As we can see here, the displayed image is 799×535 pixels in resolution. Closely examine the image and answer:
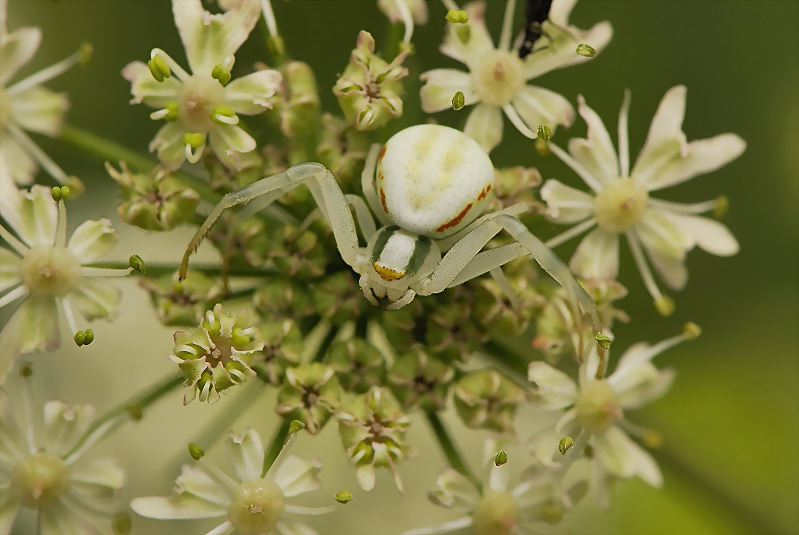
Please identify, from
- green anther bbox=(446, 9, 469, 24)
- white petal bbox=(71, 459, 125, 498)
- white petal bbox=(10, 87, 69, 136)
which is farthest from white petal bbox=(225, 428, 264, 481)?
green anther bbox=(446, 9, 469, 24)

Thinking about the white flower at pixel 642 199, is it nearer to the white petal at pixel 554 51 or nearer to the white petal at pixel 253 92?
the white petal at pixel 554 51

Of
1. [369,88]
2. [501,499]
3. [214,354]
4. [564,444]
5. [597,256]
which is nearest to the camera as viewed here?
[214,354]

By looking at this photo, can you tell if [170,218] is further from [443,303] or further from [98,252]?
[443,303]

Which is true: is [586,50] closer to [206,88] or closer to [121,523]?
[206,88]

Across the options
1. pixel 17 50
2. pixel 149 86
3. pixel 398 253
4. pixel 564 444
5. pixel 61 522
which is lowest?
pixel 564 444

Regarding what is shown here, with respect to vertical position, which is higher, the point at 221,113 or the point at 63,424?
the point at 221,113

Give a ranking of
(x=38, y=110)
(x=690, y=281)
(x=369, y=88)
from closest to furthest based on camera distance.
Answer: (x=369, y=88) < (x=38, y=110) < (x=690, y=281)

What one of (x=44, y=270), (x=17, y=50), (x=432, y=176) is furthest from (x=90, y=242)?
(x=432, y=176)
